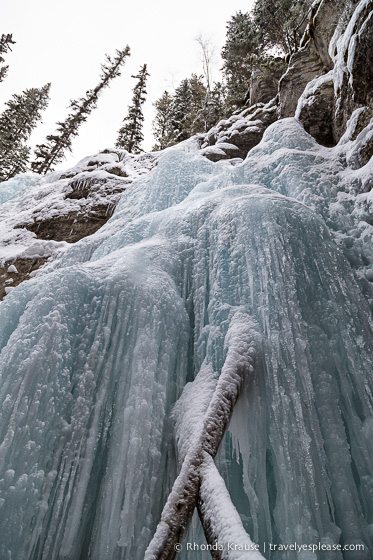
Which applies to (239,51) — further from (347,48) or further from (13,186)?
(347,48)

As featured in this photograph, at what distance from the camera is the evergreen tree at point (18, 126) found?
1703cm

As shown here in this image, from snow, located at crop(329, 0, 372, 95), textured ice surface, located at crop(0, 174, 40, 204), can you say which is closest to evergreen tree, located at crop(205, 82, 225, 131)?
textured ice surface, located at crop(0, 174, 40, 204)

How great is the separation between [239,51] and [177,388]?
1945 centimetres

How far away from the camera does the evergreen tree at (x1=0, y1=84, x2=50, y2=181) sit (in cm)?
1703

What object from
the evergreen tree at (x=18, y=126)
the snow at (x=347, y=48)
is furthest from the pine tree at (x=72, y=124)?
the snow at (x=347, y=48)

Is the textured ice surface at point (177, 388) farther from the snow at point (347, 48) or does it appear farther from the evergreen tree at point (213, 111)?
the evergreen tree at point (213, 111)

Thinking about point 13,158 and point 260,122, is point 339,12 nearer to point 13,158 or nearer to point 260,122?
point 260,122

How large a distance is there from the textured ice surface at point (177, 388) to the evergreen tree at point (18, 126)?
55.5 ft

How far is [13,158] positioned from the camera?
18.0 metres

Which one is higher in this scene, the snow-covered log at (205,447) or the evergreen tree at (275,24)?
the evergreen tree at (275,24)

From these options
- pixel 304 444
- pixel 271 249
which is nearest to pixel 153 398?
pixel 304 444

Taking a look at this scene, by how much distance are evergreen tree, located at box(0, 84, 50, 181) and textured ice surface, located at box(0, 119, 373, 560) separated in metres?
16.9

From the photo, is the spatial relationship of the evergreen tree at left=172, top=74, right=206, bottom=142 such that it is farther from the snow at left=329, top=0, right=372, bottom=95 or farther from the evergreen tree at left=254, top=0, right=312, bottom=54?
the snow at left=329, top=0, right=372, bottom=95

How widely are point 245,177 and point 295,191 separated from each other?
1288mm
